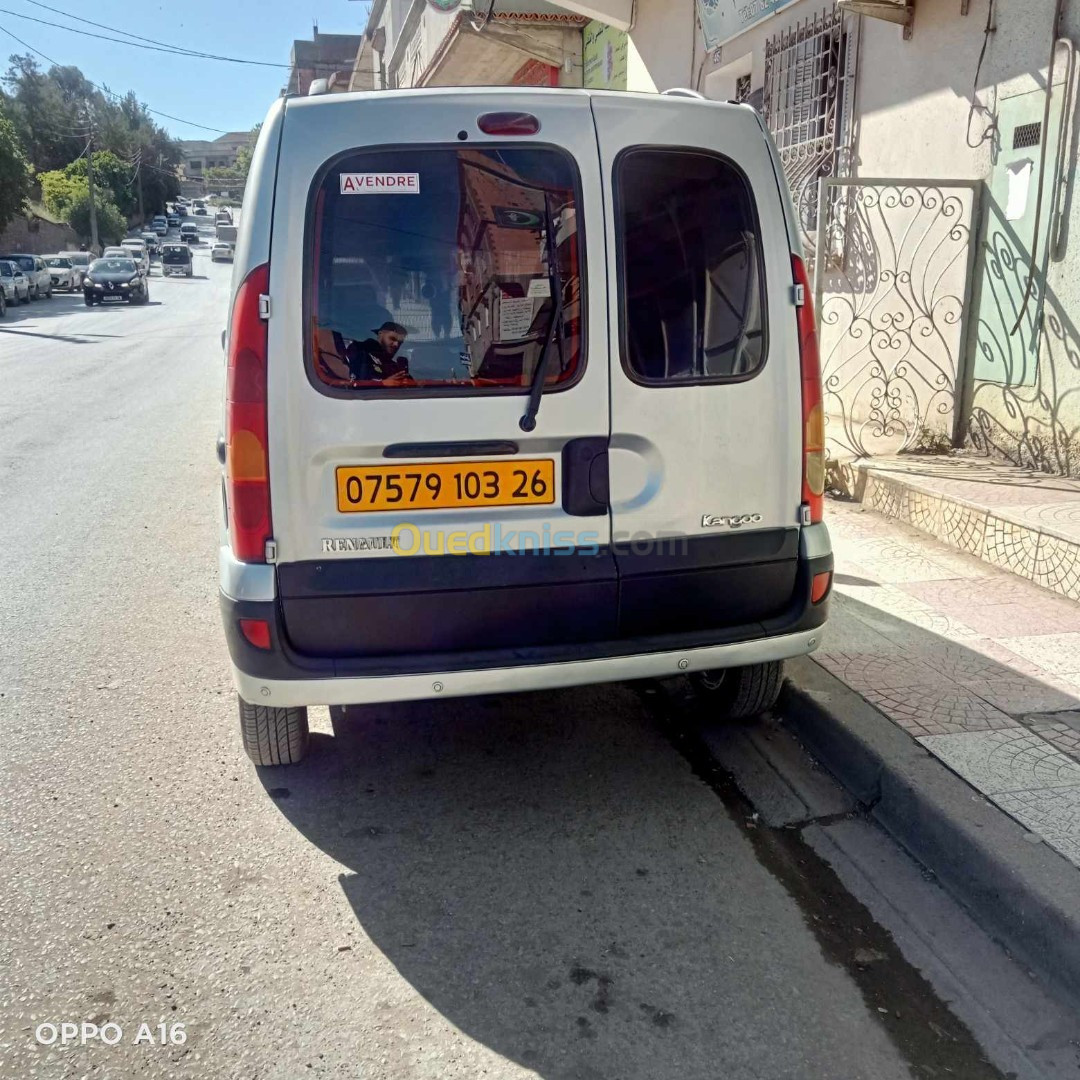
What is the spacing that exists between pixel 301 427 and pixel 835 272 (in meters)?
7.12

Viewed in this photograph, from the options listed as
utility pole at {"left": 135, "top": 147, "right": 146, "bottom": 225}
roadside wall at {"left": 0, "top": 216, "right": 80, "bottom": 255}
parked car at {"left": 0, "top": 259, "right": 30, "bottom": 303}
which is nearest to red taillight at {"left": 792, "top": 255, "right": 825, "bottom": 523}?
parked car at {"left": 0, "top": 259, "right": 30, "bottom": 303}

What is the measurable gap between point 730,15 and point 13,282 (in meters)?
30.7

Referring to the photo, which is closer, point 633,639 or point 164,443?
point 633,639

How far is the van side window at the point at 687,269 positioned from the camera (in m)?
3.17

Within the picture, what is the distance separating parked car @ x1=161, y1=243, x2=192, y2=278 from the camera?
54469mm

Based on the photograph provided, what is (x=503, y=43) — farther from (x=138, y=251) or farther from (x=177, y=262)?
(x=138, y=251)

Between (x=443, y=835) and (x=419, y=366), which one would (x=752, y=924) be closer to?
(x=443, y=835)

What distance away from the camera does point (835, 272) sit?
29.4 ft

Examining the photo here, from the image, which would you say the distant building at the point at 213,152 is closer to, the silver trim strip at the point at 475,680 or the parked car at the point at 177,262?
the parked car at the point at 177,262

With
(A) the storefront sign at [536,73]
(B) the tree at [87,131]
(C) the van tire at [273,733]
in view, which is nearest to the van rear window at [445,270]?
(C) the van tire at [273,733]

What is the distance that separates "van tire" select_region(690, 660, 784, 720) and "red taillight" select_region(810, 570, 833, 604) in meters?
0.41

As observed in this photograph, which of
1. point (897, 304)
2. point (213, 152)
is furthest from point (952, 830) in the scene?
point (213, 152)

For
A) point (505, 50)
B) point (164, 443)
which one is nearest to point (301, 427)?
point (164, 443)

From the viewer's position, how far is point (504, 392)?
3086 mm
